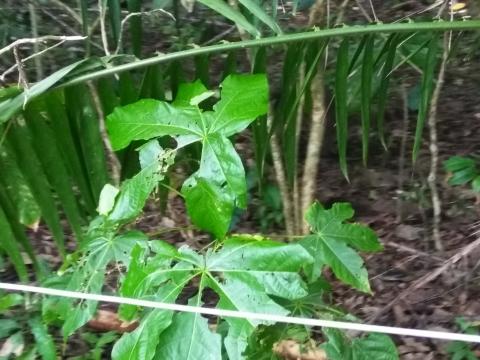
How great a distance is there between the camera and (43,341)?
76.0 inches

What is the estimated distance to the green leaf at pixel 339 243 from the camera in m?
1.54

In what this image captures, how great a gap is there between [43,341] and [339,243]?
0.89 metres

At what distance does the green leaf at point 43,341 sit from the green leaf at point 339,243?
798 millimetres

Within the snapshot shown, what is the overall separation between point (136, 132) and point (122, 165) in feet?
0.76

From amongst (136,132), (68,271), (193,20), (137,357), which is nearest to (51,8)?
(193,20)

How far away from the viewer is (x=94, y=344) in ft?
6.94

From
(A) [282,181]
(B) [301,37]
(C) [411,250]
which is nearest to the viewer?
(B) [301,37]

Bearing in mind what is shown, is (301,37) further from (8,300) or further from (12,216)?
(8,300)

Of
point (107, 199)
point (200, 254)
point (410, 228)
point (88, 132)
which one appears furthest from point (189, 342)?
point (410, 228)

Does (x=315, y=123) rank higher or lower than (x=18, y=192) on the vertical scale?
lower

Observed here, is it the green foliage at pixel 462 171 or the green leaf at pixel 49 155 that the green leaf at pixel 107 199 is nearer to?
the green leaf at pixel 49 155

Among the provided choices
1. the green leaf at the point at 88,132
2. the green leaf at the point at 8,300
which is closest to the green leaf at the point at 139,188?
the green leaf at the point at 88,132

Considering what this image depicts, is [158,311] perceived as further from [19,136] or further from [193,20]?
[193,20]

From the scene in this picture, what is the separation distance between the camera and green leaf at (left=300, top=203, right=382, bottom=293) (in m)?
1.54
